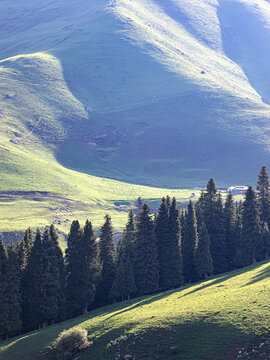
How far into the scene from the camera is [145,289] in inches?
3292

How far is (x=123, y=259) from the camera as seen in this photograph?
83.6m

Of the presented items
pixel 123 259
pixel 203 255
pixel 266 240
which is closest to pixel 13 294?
pixel 123 259

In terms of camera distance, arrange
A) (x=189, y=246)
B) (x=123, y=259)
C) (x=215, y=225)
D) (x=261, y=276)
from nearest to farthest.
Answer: (x=261, y=276)
(x=123, y=259)
(x=189, y=246)
(x=215, y=225)

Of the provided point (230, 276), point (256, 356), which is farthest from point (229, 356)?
point (230, 276)

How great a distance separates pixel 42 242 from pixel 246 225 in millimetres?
38536

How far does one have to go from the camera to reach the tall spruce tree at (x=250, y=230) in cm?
8794

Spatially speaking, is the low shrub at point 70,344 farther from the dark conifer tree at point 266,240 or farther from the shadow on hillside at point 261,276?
the dark conifer tree at point 266,240

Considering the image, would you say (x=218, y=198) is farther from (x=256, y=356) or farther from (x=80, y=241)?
(x=256, y=356)

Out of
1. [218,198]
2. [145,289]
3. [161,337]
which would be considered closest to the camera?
[161,337]

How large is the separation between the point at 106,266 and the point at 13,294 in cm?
1903

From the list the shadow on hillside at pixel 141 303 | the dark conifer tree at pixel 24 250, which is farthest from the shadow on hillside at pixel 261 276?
the dark conifer tree at pixel 24 250

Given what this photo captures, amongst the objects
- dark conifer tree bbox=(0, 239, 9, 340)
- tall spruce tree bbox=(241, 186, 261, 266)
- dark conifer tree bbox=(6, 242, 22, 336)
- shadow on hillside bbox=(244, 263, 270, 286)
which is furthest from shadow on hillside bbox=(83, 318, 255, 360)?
tall spruce tree bbox=(241, 186, 261, 266)

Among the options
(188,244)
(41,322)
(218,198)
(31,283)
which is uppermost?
(218,198)

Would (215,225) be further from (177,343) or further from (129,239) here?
(177,343)
